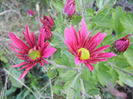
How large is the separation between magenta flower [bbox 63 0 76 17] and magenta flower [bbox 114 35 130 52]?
483 mm

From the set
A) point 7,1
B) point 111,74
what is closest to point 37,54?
point 111,74

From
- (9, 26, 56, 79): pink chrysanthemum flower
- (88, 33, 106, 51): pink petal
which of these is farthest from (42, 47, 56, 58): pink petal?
(88, 33, 106, 51): pink petal

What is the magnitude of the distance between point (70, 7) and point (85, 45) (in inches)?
13.5

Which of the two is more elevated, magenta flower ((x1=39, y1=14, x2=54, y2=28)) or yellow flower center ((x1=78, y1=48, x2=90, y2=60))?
magenta flower ((x1=39, y1=14, x2=54, y2=28))

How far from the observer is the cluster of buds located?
1.10 meters

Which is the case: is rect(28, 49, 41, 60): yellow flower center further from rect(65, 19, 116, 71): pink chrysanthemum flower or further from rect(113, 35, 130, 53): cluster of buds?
rect(113, 35, 130, 53): cluster of buds

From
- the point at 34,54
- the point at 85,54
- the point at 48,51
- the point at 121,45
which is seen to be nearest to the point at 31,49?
the point at 34,54

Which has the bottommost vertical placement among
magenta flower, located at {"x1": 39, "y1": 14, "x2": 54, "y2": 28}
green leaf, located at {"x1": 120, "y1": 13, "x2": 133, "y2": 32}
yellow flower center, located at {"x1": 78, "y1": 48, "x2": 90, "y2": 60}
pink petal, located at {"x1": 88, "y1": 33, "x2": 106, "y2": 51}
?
green leaf, located at {"x1": 120, "y1": 13, "x2": 133, "y2": 32}

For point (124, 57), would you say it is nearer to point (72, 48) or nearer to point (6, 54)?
point (72, 48)

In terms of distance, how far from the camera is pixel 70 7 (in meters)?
1.09

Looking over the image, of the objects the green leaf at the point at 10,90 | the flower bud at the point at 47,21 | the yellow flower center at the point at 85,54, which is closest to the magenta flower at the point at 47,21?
the flower bud at the point at 47,21

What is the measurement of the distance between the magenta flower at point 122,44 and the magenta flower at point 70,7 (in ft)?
1.59

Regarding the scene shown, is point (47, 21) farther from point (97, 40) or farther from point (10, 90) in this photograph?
point (10, 90)

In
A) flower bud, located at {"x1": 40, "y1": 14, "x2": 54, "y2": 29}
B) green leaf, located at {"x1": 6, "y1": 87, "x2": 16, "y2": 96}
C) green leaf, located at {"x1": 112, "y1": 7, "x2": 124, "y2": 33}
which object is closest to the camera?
flower bud, located at {"x1": 40, "y1": 14, "x2": 54, "y2": 29}
